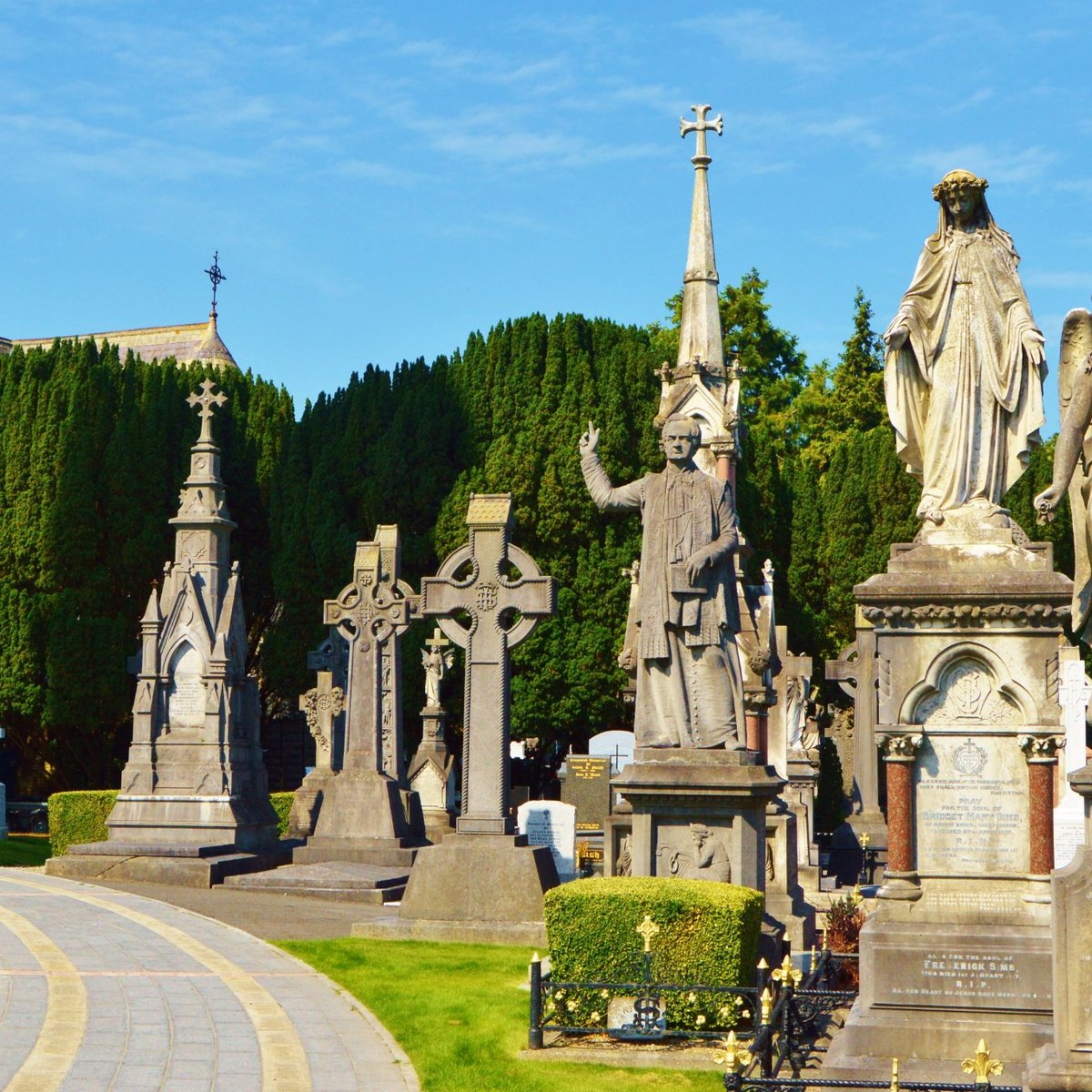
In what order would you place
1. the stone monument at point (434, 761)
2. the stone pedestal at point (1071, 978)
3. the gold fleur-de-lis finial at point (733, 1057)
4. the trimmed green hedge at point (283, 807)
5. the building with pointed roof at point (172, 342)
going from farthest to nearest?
1. the building with pointed roof at point (172, 342)
2. the stone monument at point (434, 761)
3. the trimmed green hedge at point (283, 807)
4. the gold fleur-de-lis finial at point (733, 1057)
5. the stone pedestal at point (1071, 978)

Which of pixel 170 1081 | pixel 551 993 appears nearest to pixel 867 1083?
pixel 551 993

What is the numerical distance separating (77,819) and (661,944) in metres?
15.8

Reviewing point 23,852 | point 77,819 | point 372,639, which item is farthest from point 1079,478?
point 23,852

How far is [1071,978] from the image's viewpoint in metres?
6.27

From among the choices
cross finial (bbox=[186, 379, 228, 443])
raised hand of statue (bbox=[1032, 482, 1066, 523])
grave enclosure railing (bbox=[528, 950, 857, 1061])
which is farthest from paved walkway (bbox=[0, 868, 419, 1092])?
cross finial (bbox=[186, 379, 228, 443])

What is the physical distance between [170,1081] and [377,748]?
1230cm

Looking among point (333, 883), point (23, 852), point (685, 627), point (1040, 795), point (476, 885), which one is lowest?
point (23, 852)

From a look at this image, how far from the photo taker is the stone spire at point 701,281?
22.6 m

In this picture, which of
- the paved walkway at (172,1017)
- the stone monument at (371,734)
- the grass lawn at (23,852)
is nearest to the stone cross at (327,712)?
the stone monument at (371,734)

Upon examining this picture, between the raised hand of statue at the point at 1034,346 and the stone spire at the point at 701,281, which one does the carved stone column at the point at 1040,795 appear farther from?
the stone spire at the point at 701,281

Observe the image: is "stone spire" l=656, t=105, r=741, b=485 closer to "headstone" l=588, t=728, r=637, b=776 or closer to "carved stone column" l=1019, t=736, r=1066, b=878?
"headstone" l=588, t=728, r=637, b=776

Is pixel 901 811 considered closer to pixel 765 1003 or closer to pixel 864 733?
pixel 765 1003

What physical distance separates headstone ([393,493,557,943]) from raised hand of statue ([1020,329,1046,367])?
6578 millimetres

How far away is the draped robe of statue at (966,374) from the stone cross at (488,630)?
5.82 metres
